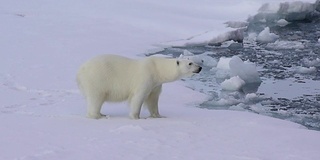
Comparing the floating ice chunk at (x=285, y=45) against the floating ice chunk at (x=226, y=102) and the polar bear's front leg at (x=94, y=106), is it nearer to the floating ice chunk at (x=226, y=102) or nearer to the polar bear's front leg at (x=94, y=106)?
the floating ice chunk at (x=226, y=102)

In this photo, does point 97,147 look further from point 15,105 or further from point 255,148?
point 15,105

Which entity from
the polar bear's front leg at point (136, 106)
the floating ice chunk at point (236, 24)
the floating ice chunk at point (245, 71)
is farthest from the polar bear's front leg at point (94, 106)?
the floating ice chunk at point (236, 24)

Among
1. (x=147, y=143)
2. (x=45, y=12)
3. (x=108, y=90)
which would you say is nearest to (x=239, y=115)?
(x=108, y=90)

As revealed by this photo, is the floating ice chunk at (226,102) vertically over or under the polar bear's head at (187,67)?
under

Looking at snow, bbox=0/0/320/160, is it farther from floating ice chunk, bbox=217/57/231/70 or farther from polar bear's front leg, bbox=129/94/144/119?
floating ice chunk, bbox=217/57/231/70

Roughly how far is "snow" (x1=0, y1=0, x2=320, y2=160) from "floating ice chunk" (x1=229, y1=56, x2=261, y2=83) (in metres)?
1.46

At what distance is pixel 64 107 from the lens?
6094mm

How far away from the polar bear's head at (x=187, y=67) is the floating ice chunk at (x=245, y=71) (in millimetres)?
3780

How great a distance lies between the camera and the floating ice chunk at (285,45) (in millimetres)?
12523

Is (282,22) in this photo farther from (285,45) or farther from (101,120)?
(101,120)

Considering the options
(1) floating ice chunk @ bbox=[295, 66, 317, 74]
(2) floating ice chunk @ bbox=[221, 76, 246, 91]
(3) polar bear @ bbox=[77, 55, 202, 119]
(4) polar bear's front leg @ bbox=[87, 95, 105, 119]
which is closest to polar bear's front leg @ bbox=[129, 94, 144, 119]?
(3) polar bear @ bbox=[77, 55, 202, 119]

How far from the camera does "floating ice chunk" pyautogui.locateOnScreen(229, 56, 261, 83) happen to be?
923cm

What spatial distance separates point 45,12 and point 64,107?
9809 mm

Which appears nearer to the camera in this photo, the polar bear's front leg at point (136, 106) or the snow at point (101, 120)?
the snow at point (101, 120)
